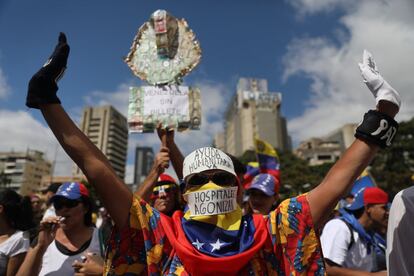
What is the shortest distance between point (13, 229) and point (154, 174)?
5.64 feet

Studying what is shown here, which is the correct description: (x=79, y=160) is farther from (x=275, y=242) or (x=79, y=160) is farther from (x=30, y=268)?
(x=30, y=268)

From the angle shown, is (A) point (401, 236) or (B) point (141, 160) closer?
(A) point (401, 236)

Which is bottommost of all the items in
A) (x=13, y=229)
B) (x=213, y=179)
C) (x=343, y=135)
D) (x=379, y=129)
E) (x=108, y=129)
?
(x=13, y=229)

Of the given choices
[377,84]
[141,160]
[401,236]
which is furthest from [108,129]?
[401,236]

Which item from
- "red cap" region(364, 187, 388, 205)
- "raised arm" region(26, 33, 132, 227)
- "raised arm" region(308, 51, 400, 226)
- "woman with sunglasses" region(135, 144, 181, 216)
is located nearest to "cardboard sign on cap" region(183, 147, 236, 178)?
"raised arm" region(26, 33, 132, 227)

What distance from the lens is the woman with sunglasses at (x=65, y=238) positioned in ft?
8.73

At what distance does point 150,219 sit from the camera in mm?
1702

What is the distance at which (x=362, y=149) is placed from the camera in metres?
1.57

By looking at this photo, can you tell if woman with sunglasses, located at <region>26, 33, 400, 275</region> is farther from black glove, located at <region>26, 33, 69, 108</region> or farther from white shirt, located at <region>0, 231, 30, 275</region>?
white shirt, located at <region>0, 231, 30, 275</region>

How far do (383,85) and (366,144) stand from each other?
0.32m

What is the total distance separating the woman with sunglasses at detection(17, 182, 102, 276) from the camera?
266 cm

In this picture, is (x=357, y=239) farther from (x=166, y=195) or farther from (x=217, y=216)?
(x=217, y=216)

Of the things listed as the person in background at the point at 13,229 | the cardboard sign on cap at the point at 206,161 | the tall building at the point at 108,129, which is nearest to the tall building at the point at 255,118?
the tall building at the point at 108,129

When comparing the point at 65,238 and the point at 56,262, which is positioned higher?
the point at 65,238
